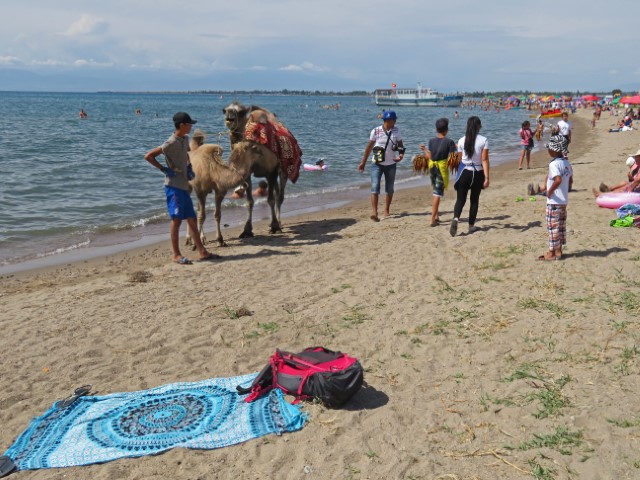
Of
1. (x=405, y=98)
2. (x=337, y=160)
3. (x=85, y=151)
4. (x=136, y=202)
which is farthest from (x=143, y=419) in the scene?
(x=405, y=98)

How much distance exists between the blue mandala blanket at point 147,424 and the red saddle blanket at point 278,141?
5.85m

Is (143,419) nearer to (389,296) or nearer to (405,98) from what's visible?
(389,296)

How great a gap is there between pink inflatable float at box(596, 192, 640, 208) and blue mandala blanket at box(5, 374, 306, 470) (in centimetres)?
871

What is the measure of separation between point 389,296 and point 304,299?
1.09m

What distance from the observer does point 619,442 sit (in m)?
3.64

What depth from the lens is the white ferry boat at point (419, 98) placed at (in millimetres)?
111062

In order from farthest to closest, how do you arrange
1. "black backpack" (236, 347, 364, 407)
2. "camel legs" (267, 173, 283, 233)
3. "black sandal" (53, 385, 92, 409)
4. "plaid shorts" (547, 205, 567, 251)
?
"camel legs" (267, 173, 283, 233) < "plaid shorts" (547, 205, 567, 251) < "black sandal" (53, 385, 92, 409) < "black backpack" (236, 347, 364, 407)

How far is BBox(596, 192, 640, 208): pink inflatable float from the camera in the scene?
10.1m

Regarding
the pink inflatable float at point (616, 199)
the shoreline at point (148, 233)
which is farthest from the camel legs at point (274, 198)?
the pink inflatable float at point (616, 199)

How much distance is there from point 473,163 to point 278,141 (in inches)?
146

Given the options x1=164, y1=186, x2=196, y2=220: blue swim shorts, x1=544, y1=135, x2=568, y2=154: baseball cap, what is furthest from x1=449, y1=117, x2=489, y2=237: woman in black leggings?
x1=164, y1=186, x2=196, y2=220: blue swim shorts

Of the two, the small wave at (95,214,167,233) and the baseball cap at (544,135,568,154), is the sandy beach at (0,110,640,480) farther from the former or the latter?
the small wave at (95,214,167,233)

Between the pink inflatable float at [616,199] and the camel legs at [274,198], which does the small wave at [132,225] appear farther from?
the pink inflatable float at [616,199]

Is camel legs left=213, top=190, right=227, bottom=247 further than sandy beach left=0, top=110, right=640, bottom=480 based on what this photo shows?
Yes
